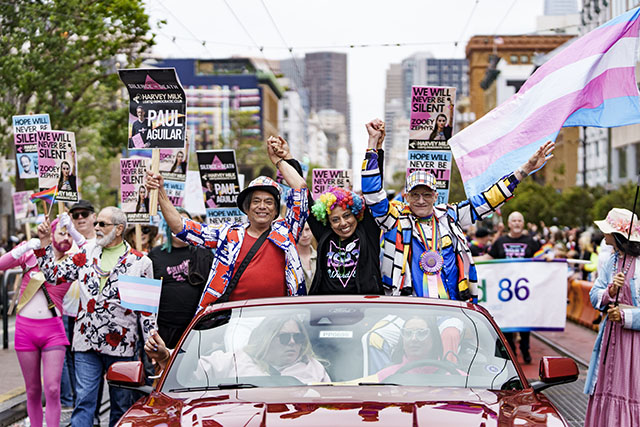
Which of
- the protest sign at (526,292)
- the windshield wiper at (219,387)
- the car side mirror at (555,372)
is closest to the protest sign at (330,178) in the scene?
the protest sign at (526,292)

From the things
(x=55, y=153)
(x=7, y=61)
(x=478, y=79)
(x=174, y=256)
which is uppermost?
(x=478, y=79)

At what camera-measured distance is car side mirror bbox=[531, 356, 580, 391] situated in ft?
15.5

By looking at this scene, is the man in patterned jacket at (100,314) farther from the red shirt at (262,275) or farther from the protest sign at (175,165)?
the protest sign at (175,165)

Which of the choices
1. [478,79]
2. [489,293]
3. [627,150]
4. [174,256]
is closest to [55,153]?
[174,256]

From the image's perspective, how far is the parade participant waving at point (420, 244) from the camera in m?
6.67

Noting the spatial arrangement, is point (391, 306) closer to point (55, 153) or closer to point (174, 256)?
point (174, 256)

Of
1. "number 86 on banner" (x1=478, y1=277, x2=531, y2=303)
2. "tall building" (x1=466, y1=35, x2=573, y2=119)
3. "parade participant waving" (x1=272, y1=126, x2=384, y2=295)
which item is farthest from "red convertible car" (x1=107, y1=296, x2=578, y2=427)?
"tall building" (x1=466, y1=35, x2=573, y2=119)

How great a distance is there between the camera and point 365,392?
4.23 metres

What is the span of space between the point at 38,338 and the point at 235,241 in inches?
80.8

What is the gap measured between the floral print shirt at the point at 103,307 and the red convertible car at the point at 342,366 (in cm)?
238

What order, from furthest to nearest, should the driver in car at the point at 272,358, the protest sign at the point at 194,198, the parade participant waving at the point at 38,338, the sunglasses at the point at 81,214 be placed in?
the protest sign at the point at 194,198, the sunglasses at the point at 81,214, the parade participant waving at the point at 38,338, the driver in car at the point at 272,358

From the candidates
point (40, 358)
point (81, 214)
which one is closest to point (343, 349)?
point (40, 358)

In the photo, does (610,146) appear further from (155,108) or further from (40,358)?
(40,358)

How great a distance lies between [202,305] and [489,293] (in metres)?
6.96
